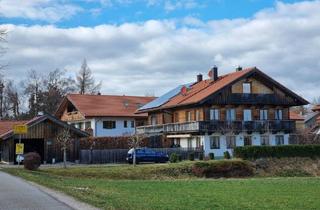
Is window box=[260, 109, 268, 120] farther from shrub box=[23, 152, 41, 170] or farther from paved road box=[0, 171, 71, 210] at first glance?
paved road box=[0, 171, 71, 210]

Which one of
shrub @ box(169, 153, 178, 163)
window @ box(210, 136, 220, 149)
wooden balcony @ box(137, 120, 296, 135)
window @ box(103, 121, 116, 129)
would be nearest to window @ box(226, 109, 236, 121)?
wooden balcony @ box(137, 120, 296, 135)

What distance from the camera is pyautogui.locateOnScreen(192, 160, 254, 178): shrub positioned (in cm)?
4401

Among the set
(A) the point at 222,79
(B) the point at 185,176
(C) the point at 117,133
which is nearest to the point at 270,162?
(B) the point at 185,176

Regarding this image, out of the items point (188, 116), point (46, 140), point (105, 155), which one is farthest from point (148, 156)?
point (188, 116)

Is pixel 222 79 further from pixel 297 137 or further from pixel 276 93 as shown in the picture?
pixel 297 137

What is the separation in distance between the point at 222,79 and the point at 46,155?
23464 mm

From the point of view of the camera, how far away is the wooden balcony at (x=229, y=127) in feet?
193

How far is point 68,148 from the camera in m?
54.5

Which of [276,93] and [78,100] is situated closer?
[276,93]

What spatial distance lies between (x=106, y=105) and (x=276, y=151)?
33821 millimetres

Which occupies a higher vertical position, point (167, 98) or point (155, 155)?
point (167, 98)

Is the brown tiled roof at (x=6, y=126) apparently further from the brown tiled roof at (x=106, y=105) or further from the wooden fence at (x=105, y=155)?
the brown tiled roof at (x=106, y=105)

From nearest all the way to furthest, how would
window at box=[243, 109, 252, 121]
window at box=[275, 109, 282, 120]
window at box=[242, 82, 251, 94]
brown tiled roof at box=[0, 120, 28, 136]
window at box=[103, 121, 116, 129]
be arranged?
brown tiled roof at box=[0, 120, 28, 136] < window at box=[242, 82, 251, 94] < window at box=[243, 109, 252, 121] < window at box=[275, 109, 282, 120] < window at box=[103, 121, 116, 129]

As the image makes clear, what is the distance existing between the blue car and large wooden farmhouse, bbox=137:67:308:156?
834cm
